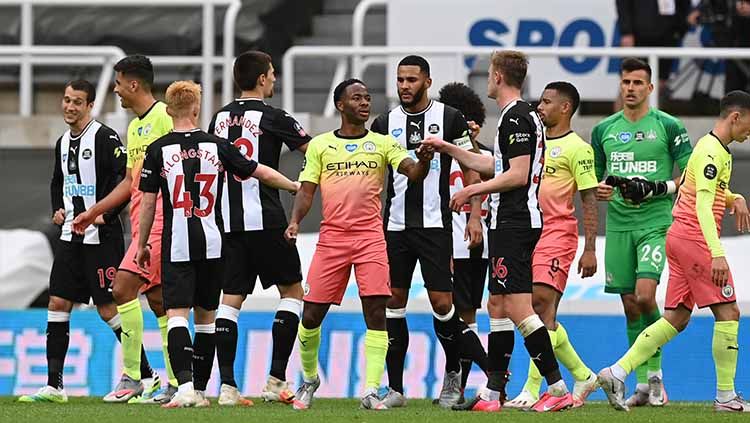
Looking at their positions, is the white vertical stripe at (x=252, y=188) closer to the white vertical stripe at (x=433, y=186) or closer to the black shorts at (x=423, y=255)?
the black shorts at (x=423, y=255)

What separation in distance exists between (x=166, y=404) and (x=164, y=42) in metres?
7.77

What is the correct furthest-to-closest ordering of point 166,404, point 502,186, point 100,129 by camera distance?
point 100,129 < point 166,404 < point 502,186

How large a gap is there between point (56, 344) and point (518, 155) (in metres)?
3.59

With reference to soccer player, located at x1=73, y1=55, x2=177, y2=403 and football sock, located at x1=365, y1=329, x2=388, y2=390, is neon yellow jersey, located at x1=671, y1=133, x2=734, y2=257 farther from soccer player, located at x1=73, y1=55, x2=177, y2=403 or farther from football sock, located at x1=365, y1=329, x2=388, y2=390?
soccer player, located at x1=73, y1=55, x2=177, y2=403


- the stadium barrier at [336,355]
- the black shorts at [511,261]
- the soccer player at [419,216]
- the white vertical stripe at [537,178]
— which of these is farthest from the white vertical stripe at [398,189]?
the stadium barrier at [336,355]

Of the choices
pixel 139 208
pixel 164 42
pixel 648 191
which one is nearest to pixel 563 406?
pixel 648 191

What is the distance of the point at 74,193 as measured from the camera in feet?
41.7

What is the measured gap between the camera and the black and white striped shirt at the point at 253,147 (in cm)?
1209

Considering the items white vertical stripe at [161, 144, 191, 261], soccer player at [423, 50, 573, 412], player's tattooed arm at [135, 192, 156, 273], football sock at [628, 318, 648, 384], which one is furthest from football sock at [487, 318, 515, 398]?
player's tattooed arm at [135, 192, 156, 273]

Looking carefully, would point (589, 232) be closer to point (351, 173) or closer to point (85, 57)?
point (351, 173)

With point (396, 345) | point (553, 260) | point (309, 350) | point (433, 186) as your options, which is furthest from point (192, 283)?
point (553, 260)

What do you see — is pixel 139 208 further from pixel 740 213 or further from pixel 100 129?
pixel 740 213

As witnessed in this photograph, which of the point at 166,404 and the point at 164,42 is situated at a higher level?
the point at 164,42

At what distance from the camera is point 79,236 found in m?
12.7
